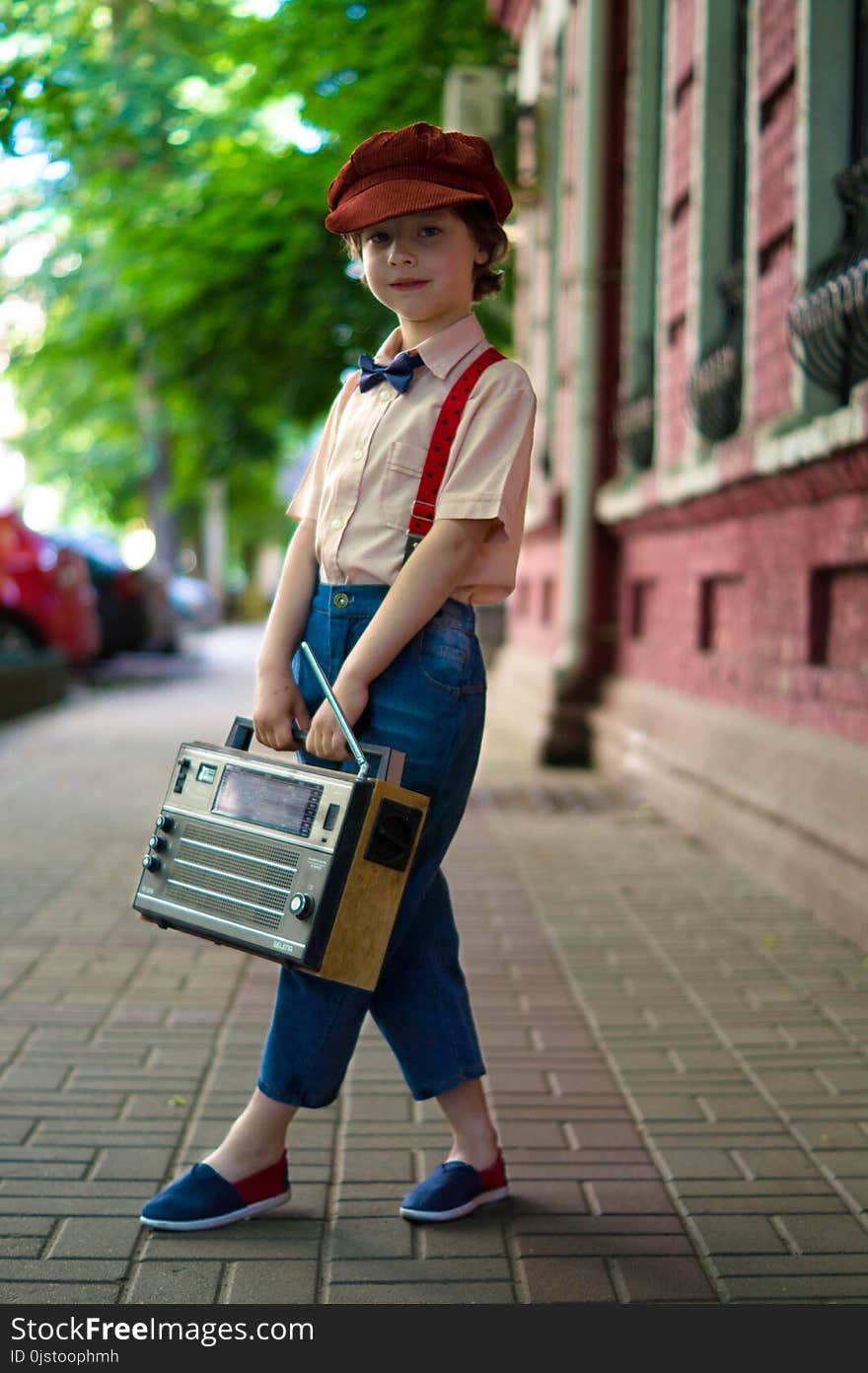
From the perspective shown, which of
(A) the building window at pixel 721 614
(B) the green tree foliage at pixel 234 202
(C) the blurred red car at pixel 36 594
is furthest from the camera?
(C) the blurred red car at pixel 36 594

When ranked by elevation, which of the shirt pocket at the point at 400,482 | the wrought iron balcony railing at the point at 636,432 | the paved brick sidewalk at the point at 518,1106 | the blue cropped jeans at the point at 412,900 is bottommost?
the paved brick sidewalk at the point at 518,1106

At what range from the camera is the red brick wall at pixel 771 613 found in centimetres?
570

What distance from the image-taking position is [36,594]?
47.4 feet

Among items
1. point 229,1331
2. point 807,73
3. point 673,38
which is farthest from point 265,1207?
point 673,38

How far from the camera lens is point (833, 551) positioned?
5.80 metres

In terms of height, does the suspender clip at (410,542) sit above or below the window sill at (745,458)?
below

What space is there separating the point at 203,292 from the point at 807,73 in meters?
8.17

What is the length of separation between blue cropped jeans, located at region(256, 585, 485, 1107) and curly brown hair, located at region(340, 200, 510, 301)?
0.66 meters

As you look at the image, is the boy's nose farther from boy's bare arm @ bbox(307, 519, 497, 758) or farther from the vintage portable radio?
the vintage portable radio

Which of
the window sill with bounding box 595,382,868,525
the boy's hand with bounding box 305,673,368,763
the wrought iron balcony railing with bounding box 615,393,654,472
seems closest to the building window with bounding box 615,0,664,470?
the wrought iron balcony railing with bounding box 615,393,654,472

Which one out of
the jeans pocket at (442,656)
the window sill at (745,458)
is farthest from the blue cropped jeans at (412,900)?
the window sill at (745,458)

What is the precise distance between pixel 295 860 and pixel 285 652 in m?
0.46

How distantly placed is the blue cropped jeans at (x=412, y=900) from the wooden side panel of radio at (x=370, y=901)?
17 centimetres

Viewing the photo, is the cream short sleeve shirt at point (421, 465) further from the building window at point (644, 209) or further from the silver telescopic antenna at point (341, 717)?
the building window at point (644, 209)
